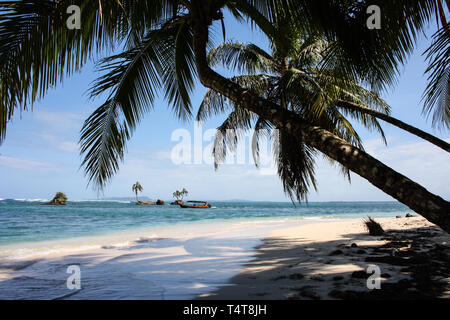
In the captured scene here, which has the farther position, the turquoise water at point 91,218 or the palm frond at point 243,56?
the turquoise water at point 91,218

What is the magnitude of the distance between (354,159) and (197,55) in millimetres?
2192

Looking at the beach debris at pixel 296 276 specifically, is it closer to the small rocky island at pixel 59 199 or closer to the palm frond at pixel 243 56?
the palm frond at pixel 243 56

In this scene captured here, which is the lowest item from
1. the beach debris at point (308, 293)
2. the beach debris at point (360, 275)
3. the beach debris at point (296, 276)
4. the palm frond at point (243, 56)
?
the beach debris at point (296, 276)

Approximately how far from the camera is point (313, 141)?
7.01 ft

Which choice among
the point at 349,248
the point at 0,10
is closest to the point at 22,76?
the point at 0,10

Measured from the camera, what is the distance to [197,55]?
3.24 meters


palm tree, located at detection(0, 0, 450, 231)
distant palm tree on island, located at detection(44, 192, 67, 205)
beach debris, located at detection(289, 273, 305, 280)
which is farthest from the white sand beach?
distant palm tree on island, located at detection(44, 192, 67, 205)

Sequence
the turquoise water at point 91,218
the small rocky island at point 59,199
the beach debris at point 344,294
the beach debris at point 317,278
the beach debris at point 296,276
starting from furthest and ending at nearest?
the small rocky island at point 59,199 → the turquoise water at point 91,218 → the beach debris at point 296,276 → the beach debris at point 317,278 → the beach debris at point 344,294

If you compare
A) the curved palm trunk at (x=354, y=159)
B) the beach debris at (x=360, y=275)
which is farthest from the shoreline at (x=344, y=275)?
the curved palm trunk at (x=354, y=159)

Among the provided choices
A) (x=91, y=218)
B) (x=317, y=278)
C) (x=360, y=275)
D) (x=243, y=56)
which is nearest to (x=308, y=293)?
(x=317, y=278)

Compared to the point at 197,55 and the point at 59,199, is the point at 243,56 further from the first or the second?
the point at 59,199

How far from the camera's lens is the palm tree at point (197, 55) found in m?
1.99

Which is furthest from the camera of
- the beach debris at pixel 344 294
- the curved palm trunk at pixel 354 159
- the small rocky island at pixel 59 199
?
the small rocky island at pixel 59 199

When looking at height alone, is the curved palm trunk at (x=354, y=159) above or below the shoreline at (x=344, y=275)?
above
